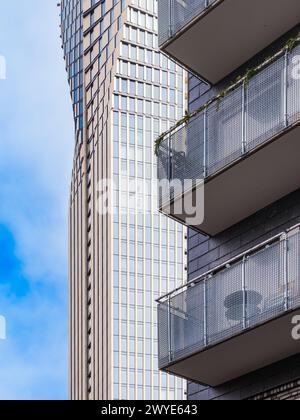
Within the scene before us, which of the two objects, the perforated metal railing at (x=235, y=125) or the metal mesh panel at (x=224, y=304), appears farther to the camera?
the metal mesh panel at (x=224, y=304)

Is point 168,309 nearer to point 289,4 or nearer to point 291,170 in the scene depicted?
point 291,170

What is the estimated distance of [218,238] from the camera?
16.5 metres

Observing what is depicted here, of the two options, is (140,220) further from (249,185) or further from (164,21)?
(249,185)

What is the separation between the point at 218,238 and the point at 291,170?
242cm

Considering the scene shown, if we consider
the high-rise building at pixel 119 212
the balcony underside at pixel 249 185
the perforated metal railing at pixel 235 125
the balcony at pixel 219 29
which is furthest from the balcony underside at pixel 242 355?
the high-rise building at pixel 119 212

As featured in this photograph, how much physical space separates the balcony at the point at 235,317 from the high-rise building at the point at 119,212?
123 metres

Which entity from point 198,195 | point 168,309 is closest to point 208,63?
point 198,195

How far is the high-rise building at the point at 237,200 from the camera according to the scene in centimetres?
1366

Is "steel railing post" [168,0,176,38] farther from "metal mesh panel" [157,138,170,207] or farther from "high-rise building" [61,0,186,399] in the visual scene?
"high-rise building" [61,0,186,399]

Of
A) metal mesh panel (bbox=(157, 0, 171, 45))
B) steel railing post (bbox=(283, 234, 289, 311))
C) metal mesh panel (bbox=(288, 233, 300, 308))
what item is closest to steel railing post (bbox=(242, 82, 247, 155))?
steel railing post (bbox=(283, 234, 289, 311))

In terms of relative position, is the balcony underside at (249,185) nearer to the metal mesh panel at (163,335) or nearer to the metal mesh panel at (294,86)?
the metal mesh panel at (294,86)

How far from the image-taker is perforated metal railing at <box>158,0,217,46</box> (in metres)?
16.2

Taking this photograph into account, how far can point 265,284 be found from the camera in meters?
13.5

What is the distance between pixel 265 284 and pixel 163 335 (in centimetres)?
217
